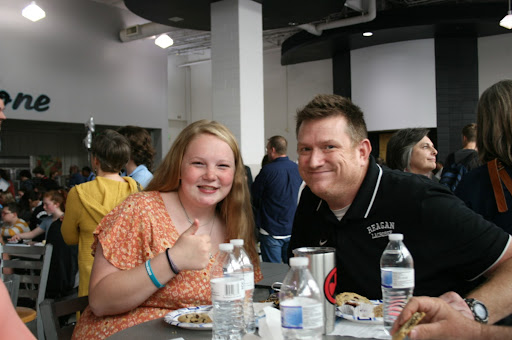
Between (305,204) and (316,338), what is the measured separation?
38.0 inches

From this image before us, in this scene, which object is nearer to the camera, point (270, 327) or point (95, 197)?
point (270, 327)

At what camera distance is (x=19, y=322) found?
3.57ft

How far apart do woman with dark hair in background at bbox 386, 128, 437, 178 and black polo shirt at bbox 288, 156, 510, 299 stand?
2283mm

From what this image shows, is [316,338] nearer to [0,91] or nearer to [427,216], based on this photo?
[427,216]

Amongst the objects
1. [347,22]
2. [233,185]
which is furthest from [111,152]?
[347,22]

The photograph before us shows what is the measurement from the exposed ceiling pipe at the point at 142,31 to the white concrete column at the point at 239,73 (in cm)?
417

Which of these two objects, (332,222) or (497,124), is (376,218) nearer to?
(332,222)

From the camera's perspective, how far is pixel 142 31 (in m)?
11.7

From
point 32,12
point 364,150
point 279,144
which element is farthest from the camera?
point 32,12

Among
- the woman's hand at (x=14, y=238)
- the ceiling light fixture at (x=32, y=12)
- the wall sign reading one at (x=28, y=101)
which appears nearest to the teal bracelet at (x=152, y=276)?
the woman's hand at (x=14, y=238)

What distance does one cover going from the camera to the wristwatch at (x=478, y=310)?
145 cm

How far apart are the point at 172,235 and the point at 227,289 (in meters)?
0.72

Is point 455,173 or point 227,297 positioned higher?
point 455,173

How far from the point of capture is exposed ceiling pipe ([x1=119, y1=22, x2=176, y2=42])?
456 inches
